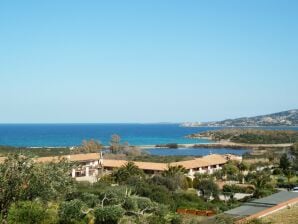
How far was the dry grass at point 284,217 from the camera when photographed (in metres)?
25.2

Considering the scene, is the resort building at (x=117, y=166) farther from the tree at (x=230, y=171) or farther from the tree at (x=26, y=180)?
the tree at (x=26, y=180)

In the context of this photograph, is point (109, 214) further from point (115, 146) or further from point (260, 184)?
point (115, 146)

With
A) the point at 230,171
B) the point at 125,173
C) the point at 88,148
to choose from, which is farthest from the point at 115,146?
the point at 125,173

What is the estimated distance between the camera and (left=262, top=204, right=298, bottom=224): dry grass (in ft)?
82.7

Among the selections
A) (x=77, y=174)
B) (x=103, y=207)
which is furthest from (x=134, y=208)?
(x=77, y=174)

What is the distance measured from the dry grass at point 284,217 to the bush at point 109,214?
8.33 meters

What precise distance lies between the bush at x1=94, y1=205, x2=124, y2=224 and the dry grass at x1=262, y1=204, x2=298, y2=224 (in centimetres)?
833

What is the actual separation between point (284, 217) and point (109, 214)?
10.3 m

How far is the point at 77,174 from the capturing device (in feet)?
182

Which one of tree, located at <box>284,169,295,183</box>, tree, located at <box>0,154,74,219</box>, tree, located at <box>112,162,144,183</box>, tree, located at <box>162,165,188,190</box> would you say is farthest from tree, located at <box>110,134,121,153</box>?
tree, located at <box>0,154,74,219</box>

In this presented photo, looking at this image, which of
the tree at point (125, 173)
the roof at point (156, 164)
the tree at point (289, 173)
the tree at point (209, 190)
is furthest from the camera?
the roof at point (156, 164)

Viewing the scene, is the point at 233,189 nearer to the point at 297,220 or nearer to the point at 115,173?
the point at 115,173

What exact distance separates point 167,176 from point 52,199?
22413mm

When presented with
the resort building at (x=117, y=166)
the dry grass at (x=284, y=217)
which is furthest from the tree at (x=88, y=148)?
the dry grass at (x=284, y=217)
